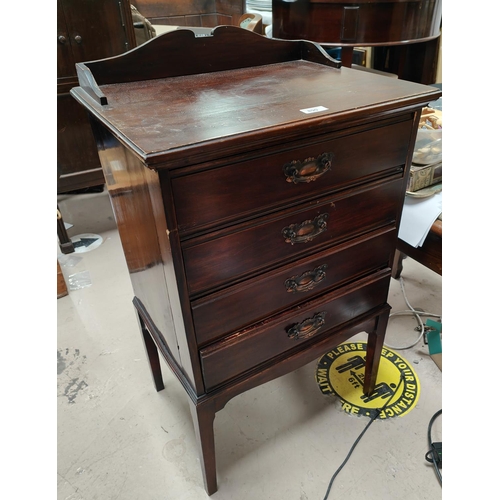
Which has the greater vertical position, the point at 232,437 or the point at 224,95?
the point at 224,95

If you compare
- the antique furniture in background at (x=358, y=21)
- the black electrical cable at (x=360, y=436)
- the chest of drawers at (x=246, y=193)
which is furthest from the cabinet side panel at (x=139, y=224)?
the antique furniture in background at (x=358, y=21)

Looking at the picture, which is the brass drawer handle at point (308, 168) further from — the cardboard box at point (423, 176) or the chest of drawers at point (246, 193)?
the cardboard box at point (423, 176)

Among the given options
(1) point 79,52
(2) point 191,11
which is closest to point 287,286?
(1) point 79,52

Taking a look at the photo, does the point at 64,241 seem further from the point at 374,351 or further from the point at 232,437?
the point at 374,351

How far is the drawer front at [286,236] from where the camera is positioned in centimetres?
72

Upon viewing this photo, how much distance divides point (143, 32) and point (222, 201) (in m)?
2.02

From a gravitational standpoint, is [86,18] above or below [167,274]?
above

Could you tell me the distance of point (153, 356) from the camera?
1271 mm

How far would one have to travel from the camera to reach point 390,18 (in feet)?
5.58

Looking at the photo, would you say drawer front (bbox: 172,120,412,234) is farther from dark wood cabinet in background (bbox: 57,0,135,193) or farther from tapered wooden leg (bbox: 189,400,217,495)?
dark wood cabinet in background (bbox: 57,0,135,193)

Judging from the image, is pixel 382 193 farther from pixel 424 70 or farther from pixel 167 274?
pixel 424 70

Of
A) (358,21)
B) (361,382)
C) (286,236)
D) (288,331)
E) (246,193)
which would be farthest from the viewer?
(358,21)

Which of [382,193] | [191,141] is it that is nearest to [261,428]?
[382,193]

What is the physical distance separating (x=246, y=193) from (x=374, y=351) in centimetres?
73
